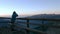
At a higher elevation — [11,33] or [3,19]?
[3,19]

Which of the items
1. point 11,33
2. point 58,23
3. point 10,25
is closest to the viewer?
point 58,23

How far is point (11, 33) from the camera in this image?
538 cm

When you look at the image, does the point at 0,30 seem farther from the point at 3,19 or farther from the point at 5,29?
the point at 3,19

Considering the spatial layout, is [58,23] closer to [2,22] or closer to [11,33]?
[11,33]

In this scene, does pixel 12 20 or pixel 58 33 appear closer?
pixel 58 33

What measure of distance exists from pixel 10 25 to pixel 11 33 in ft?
4.05

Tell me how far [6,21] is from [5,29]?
139 centimetres

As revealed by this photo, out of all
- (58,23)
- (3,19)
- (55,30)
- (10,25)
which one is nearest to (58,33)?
(55,30)

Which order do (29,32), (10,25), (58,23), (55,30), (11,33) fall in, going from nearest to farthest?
1. (55,30)
2. (58,23)
3. (29,32)
4. (11,33)
5. (10,25)

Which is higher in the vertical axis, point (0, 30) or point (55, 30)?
point (55, 30)

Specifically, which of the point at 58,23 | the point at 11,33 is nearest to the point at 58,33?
the point at 58,23

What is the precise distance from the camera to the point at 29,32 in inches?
135

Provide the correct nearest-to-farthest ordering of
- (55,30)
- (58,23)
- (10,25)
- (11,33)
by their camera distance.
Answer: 1. (55,30)
2. (58,23)
3. (11,33)
4. (10,25)

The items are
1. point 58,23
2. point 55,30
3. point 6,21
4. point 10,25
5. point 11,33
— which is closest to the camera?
point 55,30
